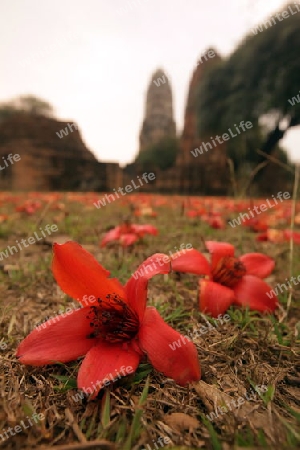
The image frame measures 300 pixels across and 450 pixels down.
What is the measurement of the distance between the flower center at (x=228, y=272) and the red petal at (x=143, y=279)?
429 millimetres

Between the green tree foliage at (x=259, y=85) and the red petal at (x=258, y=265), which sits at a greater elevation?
the red petal at (x=258, y=265)

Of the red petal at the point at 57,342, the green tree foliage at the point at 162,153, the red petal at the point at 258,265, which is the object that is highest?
the red petal at the point at 57,342

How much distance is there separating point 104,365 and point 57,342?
0.45 ft

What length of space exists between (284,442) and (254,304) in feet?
1.74

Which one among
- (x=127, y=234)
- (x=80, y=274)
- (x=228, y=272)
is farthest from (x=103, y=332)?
(x=127, y=234)

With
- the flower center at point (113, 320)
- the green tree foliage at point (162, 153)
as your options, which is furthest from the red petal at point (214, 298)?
the green tree foliage at point (162, 153)

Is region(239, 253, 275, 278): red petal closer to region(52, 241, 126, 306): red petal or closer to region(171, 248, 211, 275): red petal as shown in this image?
region(171, 248, 211, 275): red petal

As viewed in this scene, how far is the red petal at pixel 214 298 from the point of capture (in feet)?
3.22

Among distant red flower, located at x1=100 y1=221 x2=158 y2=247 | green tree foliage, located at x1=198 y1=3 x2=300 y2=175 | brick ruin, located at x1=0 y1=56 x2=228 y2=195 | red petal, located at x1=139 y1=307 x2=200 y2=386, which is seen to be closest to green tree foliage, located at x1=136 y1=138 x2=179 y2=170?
brick ruin, located at x1=0 y1=56 x2=228 y2=195

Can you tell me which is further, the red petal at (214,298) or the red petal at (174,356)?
the red petal at (214,298)

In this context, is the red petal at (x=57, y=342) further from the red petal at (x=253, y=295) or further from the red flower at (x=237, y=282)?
the red petal at (x=253, y=295)

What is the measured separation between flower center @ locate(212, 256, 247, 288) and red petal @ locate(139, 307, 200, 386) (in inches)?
18.5

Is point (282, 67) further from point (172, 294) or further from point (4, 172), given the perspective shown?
point (172, 294)

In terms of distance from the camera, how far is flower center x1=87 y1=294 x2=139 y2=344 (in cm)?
71
